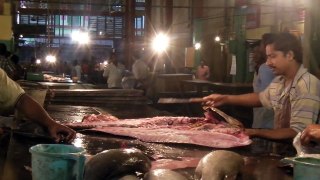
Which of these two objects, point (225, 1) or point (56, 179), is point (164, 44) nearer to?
point (225, 1)

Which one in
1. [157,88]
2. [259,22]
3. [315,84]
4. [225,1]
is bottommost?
[157,88]

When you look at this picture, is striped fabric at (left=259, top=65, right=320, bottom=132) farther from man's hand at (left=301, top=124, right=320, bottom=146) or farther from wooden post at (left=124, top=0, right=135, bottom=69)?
wooden post at (left=124, top=0, right=135, bottom=69)

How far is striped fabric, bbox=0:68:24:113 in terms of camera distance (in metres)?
4.14

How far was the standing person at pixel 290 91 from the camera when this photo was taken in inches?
185

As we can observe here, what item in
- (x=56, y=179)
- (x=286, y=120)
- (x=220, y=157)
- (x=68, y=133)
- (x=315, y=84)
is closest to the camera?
(x=56, y=179)

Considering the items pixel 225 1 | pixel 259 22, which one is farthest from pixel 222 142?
pixel 225 1

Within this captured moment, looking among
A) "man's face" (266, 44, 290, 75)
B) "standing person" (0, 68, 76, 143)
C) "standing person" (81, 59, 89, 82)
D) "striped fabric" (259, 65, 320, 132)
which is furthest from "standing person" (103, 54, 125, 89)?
"standing person" (0, 68, 76, 143)

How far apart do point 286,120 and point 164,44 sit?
13403mm

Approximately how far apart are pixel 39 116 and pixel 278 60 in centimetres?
283

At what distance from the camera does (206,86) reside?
17641mm

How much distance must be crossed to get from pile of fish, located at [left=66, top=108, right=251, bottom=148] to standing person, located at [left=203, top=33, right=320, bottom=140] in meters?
0.32

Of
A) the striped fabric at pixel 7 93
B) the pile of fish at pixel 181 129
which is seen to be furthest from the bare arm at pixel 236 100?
the striped fabric at pixel 7 93

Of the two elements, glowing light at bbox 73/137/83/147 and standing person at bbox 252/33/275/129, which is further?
standing person at bbox 252/33/275/129

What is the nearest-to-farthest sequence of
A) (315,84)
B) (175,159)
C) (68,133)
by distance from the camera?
(175,159)
(68,133)
(315,84)
